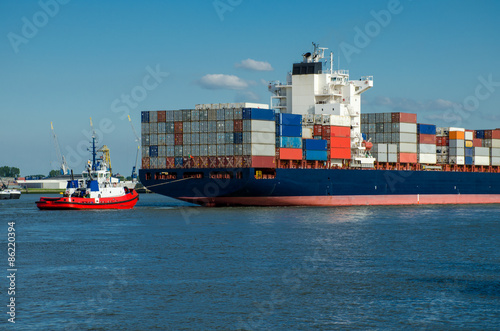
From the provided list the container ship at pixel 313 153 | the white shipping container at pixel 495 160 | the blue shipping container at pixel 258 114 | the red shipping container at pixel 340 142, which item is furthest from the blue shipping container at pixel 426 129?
the blue shipping container at pixel 258 114

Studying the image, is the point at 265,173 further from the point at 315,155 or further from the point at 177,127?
the point at 177,127

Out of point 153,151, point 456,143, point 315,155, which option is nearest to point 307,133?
point 315,155

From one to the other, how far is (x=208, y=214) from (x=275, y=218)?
7861mm

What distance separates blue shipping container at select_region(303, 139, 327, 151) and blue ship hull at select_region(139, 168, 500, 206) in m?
2.56

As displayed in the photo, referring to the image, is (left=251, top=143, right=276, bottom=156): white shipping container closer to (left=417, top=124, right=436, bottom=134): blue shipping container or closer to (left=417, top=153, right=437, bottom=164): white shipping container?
(left=417, top=153, right=437, bottom=164): white shipping container

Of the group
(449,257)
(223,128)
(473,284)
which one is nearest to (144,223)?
(223,128)

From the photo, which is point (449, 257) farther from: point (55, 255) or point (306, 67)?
point (306, 67)

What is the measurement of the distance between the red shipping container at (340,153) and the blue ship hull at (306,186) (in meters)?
1.95

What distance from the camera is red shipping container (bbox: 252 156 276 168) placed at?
62.2m

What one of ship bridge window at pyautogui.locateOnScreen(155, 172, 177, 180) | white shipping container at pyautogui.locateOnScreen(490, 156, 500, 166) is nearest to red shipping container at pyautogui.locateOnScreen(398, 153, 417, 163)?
white shipping container at pyautogui.locateOnScreen(490, 156, 500, 166)

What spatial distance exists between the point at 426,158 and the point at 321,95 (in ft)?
52.7

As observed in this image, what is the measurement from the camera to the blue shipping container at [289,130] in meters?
65.1

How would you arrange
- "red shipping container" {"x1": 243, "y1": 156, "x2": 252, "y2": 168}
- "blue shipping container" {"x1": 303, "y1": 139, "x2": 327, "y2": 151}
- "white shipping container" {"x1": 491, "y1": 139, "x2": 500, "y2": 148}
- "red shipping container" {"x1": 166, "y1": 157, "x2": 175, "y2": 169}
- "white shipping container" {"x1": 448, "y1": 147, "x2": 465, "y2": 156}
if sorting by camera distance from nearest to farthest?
"red shipping container" {"x1": 243, "y1": 156, "x2": 252, "y2": 168}
"red shipping container" {"x1": 166, "y1": 157, "x2": 175, "y2": 169}
"blue shipping container" {"x1": 303, "y1": 139, "x2": 327, "y2": 151}
"white shipping container" {"x1": 448, "y1": 147, "x2": 465, "y2": 156}
"white shipping container" {"x1": 491, "y1": 139, "x2": 500, "y2": 148}

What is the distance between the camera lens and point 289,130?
6562 cm
